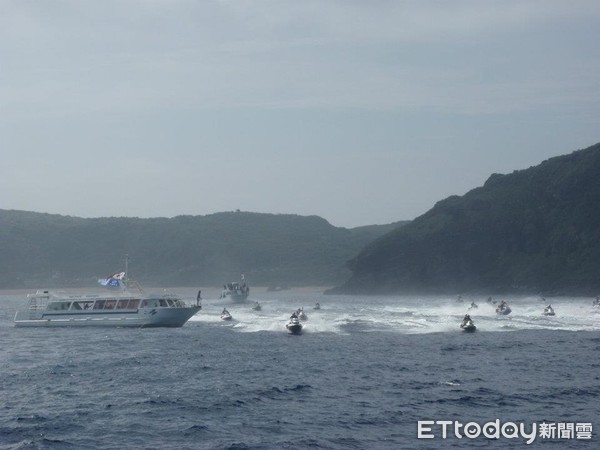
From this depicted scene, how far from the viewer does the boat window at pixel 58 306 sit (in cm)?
9625

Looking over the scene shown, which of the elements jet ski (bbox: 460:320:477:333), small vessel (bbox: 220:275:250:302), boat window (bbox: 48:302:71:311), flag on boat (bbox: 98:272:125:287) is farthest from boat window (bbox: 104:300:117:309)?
small vessel (bbox: 220:275:250:302)

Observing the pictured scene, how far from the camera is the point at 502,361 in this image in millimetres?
58969

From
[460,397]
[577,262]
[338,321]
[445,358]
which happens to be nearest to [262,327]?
[338,321]

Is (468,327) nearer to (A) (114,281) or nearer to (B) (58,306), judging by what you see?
(A) (114,281)

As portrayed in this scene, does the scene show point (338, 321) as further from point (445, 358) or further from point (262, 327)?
point (445, 358)

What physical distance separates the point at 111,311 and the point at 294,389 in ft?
165

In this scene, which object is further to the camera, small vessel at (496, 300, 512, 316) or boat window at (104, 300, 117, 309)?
small vessel at (496, 300, 512, 316)

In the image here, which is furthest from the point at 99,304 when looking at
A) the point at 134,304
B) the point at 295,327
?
the point at 295,327

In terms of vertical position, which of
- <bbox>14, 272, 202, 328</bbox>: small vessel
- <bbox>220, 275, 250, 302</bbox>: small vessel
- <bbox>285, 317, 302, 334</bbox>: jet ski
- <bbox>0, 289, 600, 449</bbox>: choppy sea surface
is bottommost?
<bbox>0, 289, 600, 449</bbox>: choppy sea surface

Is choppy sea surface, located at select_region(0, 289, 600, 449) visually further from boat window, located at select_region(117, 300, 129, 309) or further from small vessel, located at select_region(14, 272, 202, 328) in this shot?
boat window, located at select_region(117, 300, 129, 309)

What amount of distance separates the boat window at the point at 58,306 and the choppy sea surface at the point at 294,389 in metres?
13.7

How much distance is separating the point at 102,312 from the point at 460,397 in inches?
2256

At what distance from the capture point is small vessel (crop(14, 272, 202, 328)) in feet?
302

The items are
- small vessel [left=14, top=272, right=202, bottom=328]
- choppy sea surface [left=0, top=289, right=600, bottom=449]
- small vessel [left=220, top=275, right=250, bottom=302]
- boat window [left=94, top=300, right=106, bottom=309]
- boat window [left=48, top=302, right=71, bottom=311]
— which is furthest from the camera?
small vessel [left=220, top=275, right=250, bottom=302]
